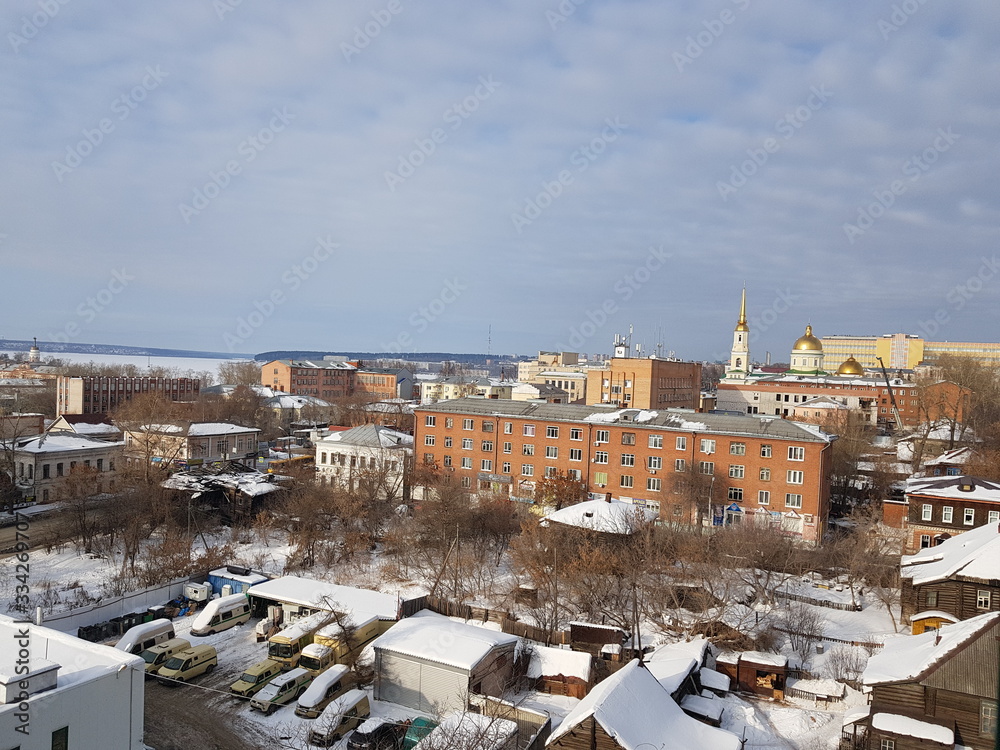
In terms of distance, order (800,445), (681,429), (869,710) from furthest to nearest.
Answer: (681,429) < (800,445) < (869,710)

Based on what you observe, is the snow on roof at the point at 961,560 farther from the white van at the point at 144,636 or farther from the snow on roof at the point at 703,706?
the white van at the point at 144,636

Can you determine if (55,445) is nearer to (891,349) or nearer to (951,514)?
(951,514)

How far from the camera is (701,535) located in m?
27.3

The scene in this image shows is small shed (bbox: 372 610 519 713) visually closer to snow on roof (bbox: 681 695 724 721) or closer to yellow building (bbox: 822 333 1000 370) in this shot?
snow on roof (bbox: 681 695 724 721)

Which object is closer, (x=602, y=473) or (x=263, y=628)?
(x=263, y=628)

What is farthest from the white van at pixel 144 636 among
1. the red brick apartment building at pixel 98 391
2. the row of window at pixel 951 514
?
the red brick apartment building at pixel 98 391

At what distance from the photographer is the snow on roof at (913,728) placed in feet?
43.0

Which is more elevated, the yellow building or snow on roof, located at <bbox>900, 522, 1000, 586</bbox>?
the yellow building

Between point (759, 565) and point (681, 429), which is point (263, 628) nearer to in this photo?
point (759, 565)

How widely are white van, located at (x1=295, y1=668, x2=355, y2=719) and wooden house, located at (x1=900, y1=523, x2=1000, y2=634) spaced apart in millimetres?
15409

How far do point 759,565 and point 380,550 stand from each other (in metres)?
14.8

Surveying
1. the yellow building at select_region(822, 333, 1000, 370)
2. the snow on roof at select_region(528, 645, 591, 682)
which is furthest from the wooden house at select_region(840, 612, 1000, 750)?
the yellow building at select_region(822, 333, 1000, 370)

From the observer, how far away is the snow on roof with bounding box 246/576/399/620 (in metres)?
19.8

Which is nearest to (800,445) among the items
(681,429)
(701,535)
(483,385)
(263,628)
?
(681,429)
